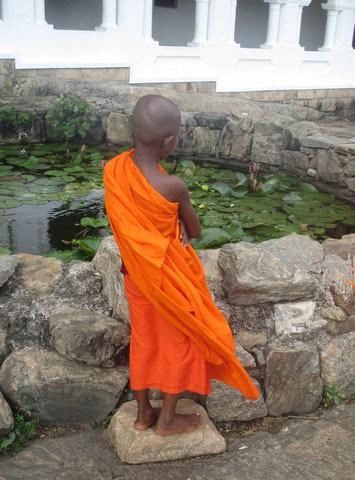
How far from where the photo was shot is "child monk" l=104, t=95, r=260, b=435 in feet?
6.12

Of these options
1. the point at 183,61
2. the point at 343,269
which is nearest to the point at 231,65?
the point at 183,61

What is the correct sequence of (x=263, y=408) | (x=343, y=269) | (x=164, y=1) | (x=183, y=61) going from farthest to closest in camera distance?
1. (x=164, y=1)
2. (x=183, y=61)
3. (x=343, y=269)
4. (x=263, y=408)

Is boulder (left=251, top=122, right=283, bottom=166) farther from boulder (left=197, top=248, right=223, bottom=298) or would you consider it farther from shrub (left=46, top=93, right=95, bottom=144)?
boulder (left=197, top=248, right=223, bottom=298)

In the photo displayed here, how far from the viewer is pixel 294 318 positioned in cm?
250

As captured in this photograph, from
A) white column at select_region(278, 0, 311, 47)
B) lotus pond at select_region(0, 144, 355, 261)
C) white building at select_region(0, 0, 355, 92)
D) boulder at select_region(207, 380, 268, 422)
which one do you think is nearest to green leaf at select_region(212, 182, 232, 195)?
lotus pond at select_region(0, 144, 355, 261)

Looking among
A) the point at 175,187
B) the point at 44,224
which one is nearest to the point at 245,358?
the point at 175,187

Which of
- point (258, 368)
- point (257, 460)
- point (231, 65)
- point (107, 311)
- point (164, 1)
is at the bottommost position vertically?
point (257, 460)

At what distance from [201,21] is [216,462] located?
990 cm

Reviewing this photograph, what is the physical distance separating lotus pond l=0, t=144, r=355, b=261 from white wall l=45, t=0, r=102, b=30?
6484 millimetres

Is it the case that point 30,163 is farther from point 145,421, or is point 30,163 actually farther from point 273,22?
point 273,22

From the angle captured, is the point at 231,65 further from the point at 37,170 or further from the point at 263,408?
the point at 263,408

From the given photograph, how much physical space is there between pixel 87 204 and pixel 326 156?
2600 mm

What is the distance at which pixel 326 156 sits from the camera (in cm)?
600

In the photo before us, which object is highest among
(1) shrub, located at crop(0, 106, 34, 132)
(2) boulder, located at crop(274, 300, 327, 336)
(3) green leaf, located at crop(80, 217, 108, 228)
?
(1) shrub, located at crop(0, 106, 34, 132)
